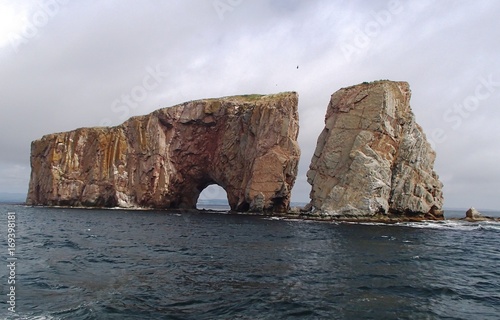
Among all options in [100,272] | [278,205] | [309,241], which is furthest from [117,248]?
[278,205]

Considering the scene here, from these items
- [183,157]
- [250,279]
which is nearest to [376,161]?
[250,279]

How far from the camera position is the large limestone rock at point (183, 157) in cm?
7438

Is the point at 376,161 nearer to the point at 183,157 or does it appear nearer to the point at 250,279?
the point at 250,279

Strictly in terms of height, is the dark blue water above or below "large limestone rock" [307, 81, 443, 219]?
below

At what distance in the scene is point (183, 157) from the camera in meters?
87.8

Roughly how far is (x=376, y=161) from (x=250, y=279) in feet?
148

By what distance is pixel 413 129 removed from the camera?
210 feet

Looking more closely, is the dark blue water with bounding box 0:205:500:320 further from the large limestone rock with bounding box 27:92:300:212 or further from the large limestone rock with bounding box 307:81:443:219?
the large limestone rock with bounding box 27:92:300:212

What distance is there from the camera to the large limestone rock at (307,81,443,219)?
5841 centimetres

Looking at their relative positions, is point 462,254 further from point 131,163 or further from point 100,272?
point 131,163

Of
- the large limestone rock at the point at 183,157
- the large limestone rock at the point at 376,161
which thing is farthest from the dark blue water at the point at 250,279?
the large limestone rock at the point at 183,157

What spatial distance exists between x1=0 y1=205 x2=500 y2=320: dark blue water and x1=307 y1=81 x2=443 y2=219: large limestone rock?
24.5 meters

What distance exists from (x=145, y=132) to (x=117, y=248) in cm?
6376

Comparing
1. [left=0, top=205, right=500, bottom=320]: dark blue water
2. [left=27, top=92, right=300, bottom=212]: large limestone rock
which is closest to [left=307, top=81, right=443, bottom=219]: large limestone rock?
[left=27, top=92, right=300, bottom=212]: large limestone rock
